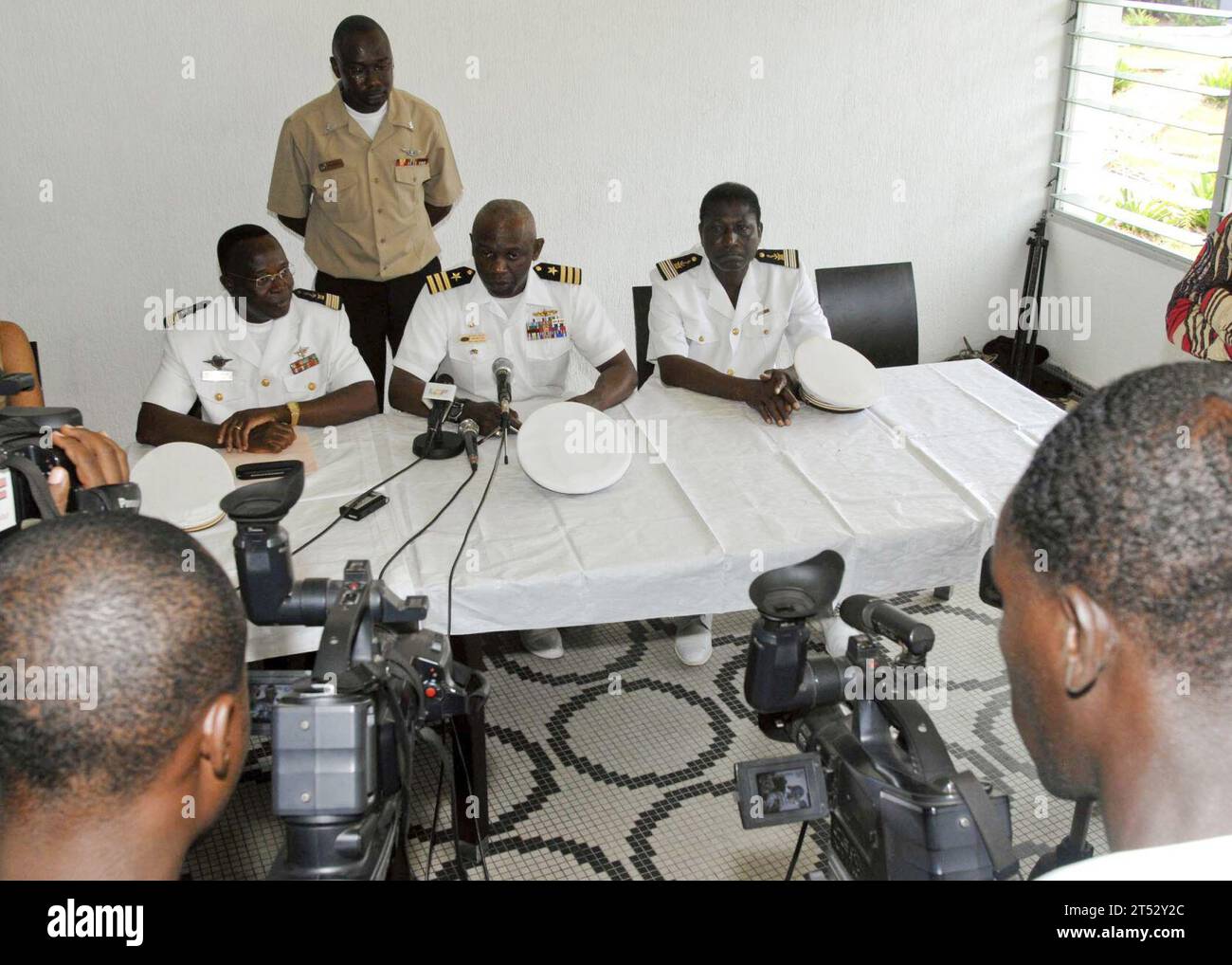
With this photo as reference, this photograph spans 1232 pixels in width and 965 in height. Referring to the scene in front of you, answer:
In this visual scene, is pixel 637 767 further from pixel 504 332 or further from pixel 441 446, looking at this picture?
pixel 504 332

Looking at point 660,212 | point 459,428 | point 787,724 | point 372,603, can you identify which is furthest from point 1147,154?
point 372,603

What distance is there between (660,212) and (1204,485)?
402cm

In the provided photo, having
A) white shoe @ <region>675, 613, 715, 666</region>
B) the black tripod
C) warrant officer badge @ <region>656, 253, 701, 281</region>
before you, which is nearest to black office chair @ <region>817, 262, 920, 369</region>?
warrant officer badge @ <region>656, 253, 701, 281</region>

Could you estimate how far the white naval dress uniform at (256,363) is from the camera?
9.71 feet

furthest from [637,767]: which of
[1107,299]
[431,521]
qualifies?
[1107,299]

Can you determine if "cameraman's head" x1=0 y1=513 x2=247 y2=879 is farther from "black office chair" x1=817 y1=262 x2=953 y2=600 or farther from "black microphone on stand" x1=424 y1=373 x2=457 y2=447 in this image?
"black office chair" x1=817 y1=262 x2=953 y2=600

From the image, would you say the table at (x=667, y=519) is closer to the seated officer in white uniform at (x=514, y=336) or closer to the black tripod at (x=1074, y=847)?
the seated officer in white uniform at (x=514, y=336)

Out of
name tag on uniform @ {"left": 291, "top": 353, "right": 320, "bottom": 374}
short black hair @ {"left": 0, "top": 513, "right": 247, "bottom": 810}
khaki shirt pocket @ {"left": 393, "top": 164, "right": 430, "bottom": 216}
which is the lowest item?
Answer: name tag on uniform @ {"left": 291, "top": 353, "right": 320, "bottom": 374}

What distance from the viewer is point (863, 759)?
1313mm

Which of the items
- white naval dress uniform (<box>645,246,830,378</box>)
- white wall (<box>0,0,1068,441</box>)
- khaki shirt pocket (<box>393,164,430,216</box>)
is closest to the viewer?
white naval dress uniform (<box>645,246,830,378</box>)

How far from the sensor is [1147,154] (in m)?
4.59

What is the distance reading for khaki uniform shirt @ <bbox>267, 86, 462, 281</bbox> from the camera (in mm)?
3721

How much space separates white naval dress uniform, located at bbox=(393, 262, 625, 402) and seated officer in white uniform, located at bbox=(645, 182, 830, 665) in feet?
0.68

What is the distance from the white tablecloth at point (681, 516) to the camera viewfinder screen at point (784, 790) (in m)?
0.95
